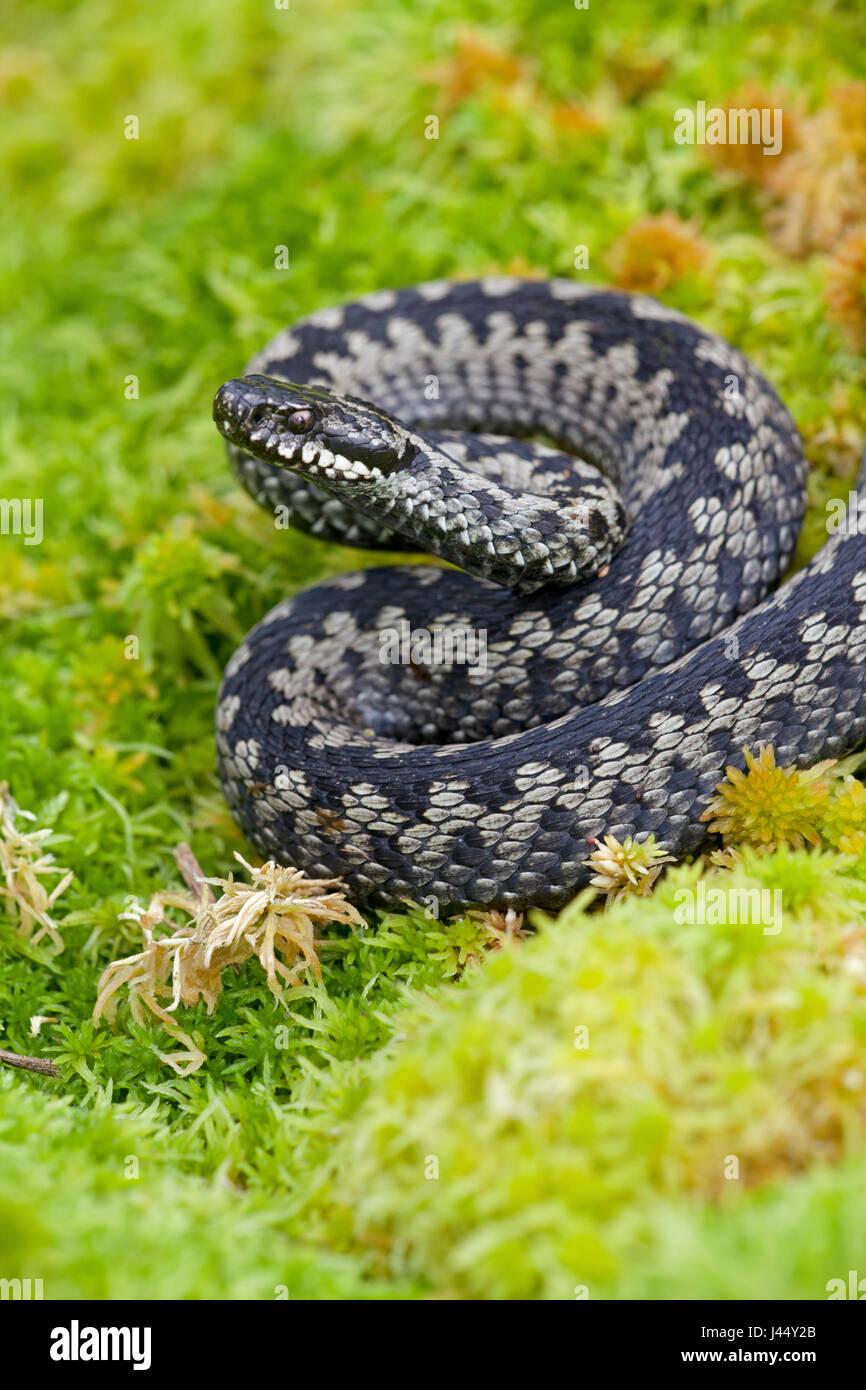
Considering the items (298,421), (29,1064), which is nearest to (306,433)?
(298,421)

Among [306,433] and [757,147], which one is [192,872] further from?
[757,147]

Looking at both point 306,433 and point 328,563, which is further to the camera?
point 328,563

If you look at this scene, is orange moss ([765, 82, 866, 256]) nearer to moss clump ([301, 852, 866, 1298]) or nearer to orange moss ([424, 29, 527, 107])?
orange moss ([424, 29, 527, 107])

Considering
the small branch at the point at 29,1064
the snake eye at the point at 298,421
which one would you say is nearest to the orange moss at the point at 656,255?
the snake eye at the point at 298,421

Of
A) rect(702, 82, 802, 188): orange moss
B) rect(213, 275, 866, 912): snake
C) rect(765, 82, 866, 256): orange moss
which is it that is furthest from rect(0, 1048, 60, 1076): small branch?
rect(702, 82, 802, 188): orange moss

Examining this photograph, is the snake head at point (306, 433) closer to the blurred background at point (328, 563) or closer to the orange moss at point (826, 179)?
the blurred background at point (328, 563)
